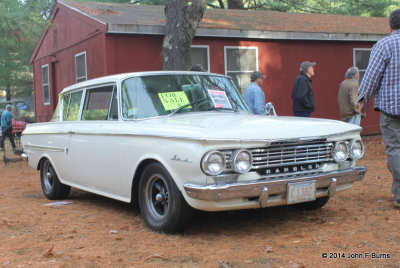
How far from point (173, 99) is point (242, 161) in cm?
149

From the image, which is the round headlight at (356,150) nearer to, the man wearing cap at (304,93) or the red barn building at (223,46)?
the man wearing cap at (304,93)

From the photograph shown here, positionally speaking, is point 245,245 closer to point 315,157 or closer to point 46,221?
point 315,157

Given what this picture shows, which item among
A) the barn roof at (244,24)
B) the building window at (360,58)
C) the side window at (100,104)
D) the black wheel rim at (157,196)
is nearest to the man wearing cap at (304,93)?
the side window at (100,104)

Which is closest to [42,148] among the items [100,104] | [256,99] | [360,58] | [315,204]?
[100,104]

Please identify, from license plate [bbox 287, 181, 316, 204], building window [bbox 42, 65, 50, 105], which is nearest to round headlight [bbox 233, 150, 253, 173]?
license plate [bbox 287, 181, 316, 204]

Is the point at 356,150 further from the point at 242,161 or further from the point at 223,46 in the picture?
the point at 223,46

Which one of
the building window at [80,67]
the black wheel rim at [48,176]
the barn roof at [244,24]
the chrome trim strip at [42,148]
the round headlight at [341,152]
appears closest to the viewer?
the round headlight at [341,152]

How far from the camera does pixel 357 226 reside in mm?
4785

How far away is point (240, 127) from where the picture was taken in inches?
175

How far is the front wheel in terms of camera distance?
446 cm

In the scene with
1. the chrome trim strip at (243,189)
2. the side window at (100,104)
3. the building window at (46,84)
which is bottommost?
the chrome trim strip at (243,189)

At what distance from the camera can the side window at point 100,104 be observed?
223 inches

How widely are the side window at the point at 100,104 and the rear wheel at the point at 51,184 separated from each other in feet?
3.97

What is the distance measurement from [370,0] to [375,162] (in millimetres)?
17855
